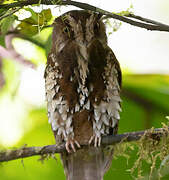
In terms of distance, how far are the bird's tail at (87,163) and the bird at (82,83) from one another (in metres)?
0.04

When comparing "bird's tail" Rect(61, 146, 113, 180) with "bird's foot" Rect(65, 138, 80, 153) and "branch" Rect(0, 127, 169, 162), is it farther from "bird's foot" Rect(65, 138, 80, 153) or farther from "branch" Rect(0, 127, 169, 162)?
"branch" Rect(0, 127, 169, 162)

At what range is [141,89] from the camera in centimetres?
344

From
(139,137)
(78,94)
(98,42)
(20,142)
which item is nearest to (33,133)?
(20,142)

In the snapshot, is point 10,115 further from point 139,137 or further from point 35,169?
point 139,137

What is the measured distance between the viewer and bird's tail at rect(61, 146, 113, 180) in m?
2.96

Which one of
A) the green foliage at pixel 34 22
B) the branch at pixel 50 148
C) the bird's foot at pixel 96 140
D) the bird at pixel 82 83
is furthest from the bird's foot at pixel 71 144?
the green foliage at pixel 34 22

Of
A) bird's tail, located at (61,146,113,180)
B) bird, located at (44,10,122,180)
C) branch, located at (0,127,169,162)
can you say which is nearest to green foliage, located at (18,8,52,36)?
bird, located at (44,10,122,180)

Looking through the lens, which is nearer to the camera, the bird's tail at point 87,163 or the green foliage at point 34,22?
the green foliage at point 34,22

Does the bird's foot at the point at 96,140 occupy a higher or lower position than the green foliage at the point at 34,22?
lower

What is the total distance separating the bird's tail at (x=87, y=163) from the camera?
2959 millimetres

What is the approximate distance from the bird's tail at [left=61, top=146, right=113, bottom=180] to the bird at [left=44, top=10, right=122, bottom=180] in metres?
0.04

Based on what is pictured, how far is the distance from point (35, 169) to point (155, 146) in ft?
4.40

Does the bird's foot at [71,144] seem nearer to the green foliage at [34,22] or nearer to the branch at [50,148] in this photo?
the branch at [50,148]

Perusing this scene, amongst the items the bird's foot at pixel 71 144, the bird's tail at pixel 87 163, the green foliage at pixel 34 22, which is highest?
the green foliage at pixel 34 22
